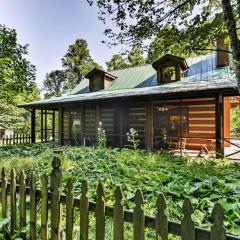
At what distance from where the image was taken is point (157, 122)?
15375 mm

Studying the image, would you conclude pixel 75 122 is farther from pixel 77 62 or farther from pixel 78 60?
pixel 77 62

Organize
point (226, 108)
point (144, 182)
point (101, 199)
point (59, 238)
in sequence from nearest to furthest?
point (101, 199) < point (59, 238) < point (144, 182) < point (226, 108)

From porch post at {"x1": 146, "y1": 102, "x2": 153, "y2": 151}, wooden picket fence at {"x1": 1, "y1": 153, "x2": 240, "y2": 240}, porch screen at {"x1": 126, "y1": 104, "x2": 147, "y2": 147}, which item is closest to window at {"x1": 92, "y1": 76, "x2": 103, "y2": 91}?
porch screen at {"x1": 126, "y1": 104, "x2": 147, "y2": 147}

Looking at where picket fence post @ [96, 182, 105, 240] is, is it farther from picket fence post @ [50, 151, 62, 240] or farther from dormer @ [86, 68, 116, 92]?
dormer @ [86, 68, 116, 92]

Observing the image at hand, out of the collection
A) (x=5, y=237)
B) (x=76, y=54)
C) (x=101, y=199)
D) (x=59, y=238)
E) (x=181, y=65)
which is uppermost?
(x=76, y=54)

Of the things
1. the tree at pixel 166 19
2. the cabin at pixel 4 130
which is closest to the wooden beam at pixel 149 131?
the tree at pixel 166 19

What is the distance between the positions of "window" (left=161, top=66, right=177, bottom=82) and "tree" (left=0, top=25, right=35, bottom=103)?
25.7ft

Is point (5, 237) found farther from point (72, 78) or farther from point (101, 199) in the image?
point (72, 78)

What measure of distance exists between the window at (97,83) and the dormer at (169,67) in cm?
512

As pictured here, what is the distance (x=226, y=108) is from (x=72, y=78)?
26.4 meters

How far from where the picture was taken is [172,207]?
348 cm

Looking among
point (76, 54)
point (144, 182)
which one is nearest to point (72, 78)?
point (76, 54)

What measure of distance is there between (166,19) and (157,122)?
7.93 metres

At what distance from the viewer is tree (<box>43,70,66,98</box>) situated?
4307cm
